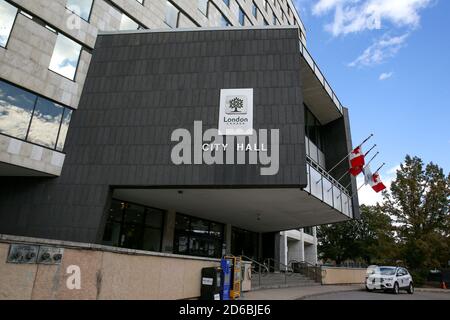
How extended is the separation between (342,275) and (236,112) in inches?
847

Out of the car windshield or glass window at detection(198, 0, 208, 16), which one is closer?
the car windshield

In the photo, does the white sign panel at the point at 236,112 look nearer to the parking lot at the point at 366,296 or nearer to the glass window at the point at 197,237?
the glass window at the point at 197,237

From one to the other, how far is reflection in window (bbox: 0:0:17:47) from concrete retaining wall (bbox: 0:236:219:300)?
10.2 m

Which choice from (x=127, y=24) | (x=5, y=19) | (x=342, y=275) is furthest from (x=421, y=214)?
(x=5, y=19)

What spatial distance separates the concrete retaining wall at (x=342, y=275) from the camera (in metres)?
27.2

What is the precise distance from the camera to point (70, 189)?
1521 cm

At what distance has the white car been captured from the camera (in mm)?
21141

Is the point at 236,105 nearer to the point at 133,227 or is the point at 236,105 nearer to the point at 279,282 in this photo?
the point at 133,227

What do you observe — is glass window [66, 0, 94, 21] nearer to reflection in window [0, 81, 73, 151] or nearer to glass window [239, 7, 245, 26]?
reflection in window [0, 81, 73, 151]

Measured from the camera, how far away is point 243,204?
734 inches

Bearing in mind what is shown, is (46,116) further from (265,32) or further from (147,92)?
(265,32)

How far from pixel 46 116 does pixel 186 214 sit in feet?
34.2

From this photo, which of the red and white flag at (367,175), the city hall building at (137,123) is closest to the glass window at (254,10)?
the city hall building at (137,123)

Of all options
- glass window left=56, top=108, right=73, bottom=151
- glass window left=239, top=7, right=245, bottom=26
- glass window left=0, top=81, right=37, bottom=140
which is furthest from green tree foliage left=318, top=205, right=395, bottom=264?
glass window left=0, top=81, right=37, bottom=140
